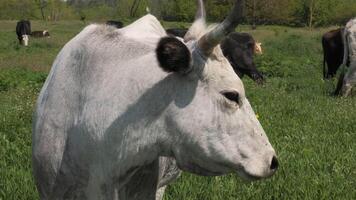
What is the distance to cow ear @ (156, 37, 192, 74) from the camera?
9.17 ft

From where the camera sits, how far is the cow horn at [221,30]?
8.59 feet

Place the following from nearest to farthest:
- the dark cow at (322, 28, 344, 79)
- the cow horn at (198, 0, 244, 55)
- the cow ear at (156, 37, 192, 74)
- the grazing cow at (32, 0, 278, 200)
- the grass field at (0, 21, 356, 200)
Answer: the cow horn at (198, 0, 244, 55) → the cow ear at (156, 37, 192, 74) → the grazing cow at (32, 0, 278, 200) → the grass field at (0, 21, 356, 200) → the dark cow at (322, 28, 344, 79)

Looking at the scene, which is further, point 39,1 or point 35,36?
point 39,1

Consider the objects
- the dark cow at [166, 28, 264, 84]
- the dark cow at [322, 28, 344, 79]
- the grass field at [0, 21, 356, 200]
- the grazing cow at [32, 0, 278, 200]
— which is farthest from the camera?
the dark cow at [322, 28, 344, 79]

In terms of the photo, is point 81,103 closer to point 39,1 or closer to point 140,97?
point 140,97

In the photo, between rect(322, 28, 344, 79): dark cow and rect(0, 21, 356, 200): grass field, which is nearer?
rect(0, 21, 356, 200): grass field

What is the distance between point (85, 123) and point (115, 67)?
0.36m

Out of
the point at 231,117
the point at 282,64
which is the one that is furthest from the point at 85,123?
the point at 282,64

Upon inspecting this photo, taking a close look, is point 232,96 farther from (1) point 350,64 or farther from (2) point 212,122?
(1) point 350,64

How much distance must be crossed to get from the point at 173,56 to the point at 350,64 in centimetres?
1165

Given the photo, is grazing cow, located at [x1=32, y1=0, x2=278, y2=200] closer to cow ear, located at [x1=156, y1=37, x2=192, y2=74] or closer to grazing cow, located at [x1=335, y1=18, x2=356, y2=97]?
cow ear, located at [x1=156, y1=37, x2=192, y2=74]

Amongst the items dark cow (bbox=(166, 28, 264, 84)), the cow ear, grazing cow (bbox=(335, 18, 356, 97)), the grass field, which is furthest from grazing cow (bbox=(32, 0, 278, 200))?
dark cow (bbox=(166, 28, 264, 84))

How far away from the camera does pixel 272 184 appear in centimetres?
505

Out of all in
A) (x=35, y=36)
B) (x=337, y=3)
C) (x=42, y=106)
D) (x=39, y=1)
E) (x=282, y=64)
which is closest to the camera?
(x=42, y=106)
